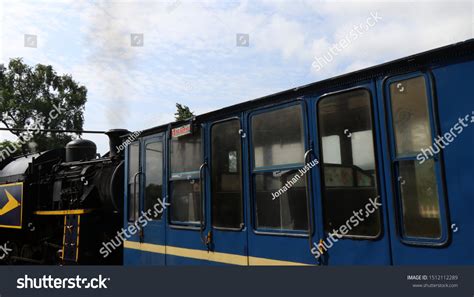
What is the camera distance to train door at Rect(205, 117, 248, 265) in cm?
445

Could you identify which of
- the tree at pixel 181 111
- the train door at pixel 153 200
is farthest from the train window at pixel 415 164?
the tree at pixel 181 111

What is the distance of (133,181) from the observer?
623 cm

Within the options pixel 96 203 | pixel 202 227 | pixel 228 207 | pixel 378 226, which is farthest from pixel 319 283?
pixel 96 203

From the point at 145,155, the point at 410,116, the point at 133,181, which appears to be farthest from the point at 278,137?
the point at 133,181

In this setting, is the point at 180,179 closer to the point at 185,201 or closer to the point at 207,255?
the point at 185,201

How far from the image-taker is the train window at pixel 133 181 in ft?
20.0

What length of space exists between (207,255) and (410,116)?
279 centimetres

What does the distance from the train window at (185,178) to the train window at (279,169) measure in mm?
1034

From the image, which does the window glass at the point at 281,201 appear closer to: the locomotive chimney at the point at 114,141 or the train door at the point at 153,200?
the train door at the point at 153,200

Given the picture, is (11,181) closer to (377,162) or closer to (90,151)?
(90,151)

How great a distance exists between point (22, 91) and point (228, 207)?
1360 inches

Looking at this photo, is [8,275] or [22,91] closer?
[8,275]

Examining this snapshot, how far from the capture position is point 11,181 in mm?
10500

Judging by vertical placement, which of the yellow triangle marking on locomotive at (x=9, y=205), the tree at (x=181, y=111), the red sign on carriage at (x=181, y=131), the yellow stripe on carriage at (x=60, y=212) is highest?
the tree at (x=181, y=111)
